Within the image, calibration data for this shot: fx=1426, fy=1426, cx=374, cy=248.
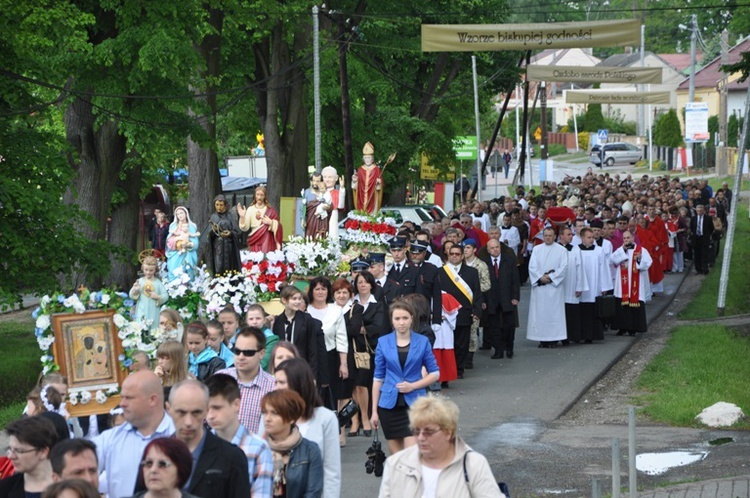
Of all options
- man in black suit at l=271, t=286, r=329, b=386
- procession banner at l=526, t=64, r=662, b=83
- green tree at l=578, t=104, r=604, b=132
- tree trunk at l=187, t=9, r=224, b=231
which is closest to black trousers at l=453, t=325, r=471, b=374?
man in black suit at l=271, t=286, r=329, b=386

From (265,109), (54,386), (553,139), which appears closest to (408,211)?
(265,109)

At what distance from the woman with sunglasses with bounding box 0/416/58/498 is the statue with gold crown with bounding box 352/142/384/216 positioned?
16772 millimetres

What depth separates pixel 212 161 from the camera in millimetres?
31312

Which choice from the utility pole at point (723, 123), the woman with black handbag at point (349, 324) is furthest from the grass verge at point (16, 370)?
the utility pole at point (723, 123)

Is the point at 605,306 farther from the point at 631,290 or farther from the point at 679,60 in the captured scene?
the point at 679,60

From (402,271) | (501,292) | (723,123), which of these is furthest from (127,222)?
(723,123)

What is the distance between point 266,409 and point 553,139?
115495 mm

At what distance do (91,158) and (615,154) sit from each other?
6957cm

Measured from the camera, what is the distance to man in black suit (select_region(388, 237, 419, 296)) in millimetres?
16859

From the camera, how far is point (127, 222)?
29812mm

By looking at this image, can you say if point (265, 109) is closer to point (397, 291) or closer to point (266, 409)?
point (397, 291)

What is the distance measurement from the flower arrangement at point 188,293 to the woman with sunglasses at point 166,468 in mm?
8478

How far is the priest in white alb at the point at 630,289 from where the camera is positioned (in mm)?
22906

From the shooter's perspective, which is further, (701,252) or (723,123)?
(723,123)
